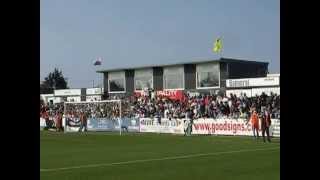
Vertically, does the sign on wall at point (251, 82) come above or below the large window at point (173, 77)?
below

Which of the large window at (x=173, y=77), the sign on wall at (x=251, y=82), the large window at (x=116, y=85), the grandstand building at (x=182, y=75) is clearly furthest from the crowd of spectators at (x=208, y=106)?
the large window at (x=116, y=85)

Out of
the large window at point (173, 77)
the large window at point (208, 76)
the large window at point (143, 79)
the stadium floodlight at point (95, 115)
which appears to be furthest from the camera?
the large window at point (143, 79)

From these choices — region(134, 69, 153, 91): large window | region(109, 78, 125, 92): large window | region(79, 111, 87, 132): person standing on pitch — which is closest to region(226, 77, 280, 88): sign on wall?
region(134, 69, 153, 91): large window

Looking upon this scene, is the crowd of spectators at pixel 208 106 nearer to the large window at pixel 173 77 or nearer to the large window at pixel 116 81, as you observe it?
the large window at pixel 173 77

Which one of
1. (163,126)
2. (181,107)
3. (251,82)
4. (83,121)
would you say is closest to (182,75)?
(251,82)

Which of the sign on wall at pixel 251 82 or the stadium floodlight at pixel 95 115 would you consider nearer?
the stadium floodlight at pixel 95 115

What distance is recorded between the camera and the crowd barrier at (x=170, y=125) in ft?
120

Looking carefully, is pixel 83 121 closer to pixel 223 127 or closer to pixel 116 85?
pixel 223 127

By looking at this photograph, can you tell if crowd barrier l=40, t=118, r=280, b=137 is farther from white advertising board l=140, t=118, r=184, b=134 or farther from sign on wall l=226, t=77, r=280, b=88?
sign on wall l=226, t=77, r=280, b=88

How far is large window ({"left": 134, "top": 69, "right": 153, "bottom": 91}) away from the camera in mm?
64938

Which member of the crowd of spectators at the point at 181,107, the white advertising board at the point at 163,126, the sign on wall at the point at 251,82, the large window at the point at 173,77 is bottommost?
the white advertising board at the point at 163,126

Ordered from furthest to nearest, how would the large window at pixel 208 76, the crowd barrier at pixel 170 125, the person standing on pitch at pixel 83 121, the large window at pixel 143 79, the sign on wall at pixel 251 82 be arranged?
1. the large window at pixel 143 79
2. the large window at pixel 208 76
3. the sign on wall at pixel 251 82
4. the person standing on pitch at pixel 83 121
5. the crowd barrier at pixel 170 125
